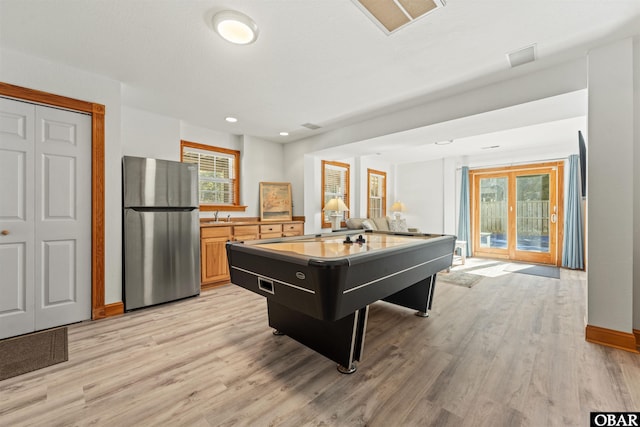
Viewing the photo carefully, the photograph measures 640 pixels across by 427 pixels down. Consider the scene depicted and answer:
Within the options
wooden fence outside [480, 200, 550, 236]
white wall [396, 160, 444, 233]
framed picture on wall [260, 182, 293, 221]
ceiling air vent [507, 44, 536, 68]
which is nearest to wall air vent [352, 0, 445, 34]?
ceiling air vent [507, 44, 536, 68]

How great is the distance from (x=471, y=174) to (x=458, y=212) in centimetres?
98

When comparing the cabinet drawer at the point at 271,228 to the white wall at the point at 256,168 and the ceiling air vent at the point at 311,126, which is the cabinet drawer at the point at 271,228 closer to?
the white wall at the point at 256,168

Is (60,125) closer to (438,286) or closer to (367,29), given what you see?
(367,29)

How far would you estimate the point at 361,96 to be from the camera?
3273 mm

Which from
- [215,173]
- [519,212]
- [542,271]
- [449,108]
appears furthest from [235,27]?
[519,212]

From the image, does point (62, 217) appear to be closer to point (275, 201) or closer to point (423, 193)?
point (275, 201)

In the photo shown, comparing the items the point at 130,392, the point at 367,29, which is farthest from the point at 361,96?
the point at 130,392

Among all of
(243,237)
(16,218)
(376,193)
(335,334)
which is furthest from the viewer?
(376,193)

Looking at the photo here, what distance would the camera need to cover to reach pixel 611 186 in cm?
222

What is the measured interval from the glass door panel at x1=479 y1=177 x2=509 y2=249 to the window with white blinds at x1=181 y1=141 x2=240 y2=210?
5725 millimetres

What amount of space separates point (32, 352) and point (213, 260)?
1989 millimetres

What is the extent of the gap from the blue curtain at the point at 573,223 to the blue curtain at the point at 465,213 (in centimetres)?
171

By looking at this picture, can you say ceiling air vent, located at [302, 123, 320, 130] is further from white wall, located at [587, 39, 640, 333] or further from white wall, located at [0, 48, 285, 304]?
white wall, located at [587, 39, 640, 333]

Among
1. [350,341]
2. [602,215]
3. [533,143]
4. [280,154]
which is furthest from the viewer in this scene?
[280,154]
